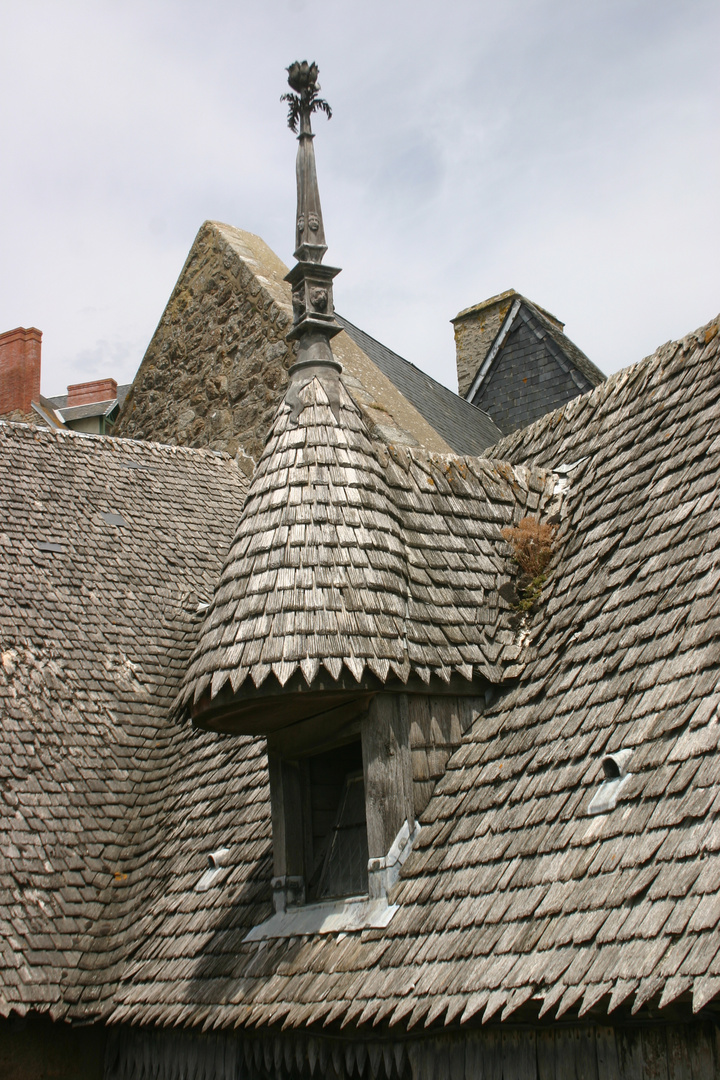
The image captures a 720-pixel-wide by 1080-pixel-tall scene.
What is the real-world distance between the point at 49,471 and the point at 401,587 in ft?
→ 21.8

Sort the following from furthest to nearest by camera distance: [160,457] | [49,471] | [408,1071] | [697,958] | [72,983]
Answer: [160,457] → [49,471] → [72,983] → [408,1071] → [697,958]

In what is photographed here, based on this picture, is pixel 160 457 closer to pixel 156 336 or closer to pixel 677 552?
pixel 156 336

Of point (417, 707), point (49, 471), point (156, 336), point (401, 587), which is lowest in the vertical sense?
point (417, 707)

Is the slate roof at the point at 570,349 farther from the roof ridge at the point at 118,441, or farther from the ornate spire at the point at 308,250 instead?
the ornate spire at the point at 308,250

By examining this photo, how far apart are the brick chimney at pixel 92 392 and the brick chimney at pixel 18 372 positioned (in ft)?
25.9

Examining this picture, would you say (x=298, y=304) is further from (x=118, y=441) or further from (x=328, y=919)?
(x=118, y=441)

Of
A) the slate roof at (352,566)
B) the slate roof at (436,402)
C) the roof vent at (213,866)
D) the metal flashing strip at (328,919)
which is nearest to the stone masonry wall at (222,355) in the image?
the slate roof at (436,402)

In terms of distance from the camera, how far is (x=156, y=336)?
15.8 m

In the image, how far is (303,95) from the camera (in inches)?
321

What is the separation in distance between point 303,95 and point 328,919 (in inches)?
206

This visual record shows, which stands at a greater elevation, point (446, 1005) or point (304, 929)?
point (304, 929)

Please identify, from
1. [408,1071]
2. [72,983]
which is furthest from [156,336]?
[408,1071]

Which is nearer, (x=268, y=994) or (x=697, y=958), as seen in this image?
(x=697, y=958)

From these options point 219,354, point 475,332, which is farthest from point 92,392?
point 219,354
